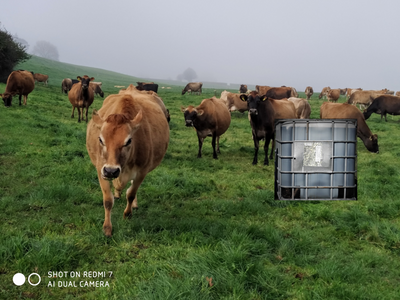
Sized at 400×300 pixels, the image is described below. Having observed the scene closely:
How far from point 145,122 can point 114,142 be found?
1.23m

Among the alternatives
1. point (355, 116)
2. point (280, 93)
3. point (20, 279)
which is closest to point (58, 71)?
point (280, 93)

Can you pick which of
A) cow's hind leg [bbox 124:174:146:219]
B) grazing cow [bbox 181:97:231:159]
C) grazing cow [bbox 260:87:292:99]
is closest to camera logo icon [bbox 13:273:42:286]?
cow's hind leg [bbox 124:174:146:219]

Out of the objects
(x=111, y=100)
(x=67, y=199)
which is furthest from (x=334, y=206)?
(x=67, y=199)

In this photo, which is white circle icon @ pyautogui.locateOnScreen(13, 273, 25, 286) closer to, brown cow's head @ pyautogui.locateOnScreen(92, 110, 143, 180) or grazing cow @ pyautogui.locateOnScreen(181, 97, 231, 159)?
brown cow's head @ pyautogui.locateOnScreen(92, 110, 143, 180)

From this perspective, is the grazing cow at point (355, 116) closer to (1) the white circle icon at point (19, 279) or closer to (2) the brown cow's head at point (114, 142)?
(2) the brown cow's head at point (114, 142)

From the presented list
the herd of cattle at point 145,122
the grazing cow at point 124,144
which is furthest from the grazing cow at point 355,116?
the grazing cow at point 124,144

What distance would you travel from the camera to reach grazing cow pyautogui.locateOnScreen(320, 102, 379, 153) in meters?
12.2

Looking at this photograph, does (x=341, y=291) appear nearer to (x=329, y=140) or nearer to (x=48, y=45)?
(x=329, y=140)

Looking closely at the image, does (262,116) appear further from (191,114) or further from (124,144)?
(124,144)

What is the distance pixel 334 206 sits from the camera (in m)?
6.21

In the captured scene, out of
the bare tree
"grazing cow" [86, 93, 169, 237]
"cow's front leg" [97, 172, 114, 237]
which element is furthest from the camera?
the bare tree

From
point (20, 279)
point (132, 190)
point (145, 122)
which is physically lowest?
point (20, 279)

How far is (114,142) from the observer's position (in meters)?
3.88

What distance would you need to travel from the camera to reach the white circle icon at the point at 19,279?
3274 mm
